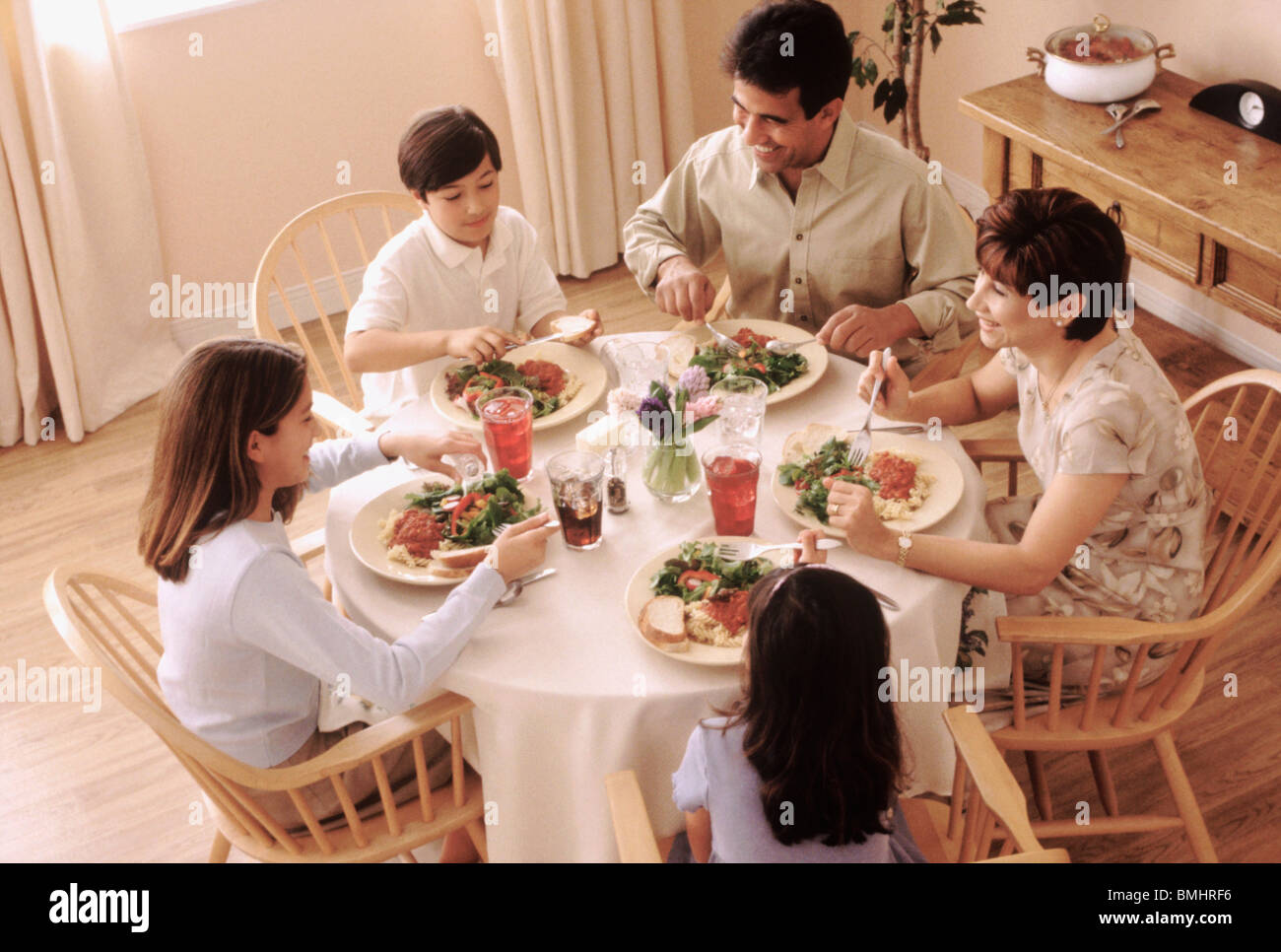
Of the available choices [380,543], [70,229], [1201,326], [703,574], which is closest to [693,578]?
[703,574]

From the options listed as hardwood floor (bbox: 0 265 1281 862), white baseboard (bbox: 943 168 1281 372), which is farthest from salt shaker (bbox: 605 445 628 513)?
white baseboard (bbox: 943 168 1281 372)

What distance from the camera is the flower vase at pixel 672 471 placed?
2.07m

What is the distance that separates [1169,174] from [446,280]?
166 centimetres

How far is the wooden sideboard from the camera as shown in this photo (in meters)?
2.74

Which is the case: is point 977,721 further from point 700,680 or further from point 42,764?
point 42,764

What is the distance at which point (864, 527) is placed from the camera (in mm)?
1911

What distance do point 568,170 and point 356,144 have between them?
0.72 metres

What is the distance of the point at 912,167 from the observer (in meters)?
2.65

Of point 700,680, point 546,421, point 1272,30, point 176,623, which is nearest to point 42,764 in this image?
point 176,623

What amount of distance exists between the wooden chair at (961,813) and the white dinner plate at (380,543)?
44 cm

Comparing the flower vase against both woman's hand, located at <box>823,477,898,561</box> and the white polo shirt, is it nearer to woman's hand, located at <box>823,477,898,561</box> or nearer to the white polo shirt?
woman's hand, located at <box>823,477,898,561</box>

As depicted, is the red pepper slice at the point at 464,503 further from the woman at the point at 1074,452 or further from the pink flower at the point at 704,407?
the woman at the point at 1074,452

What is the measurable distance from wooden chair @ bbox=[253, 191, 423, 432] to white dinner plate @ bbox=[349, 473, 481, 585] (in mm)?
485

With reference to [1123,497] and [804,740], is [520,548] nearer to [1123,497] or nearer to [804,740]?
[804,740]
